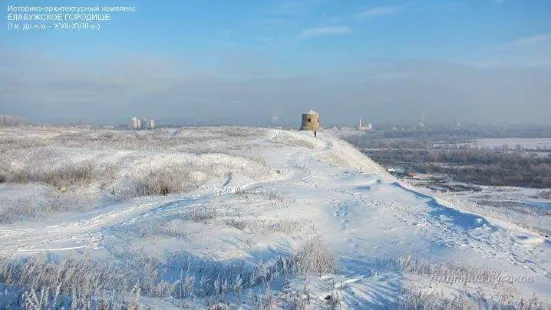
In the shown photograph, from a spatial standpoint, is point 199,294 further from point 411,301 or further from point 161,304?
point 411,301

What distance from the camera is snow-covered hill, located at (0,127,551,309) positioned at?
16.8 feet

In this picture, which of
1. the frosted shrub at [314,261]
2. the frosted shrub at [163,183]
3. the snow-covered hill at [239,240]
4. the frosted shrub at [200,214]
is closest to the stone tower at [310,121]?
the snow-covered hill at [239,240]

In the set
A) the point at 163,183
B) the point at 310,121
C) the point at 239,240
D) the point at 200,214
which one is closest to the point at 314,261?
the point at 239,240

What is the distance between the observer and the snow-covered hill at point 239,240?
5.13 m

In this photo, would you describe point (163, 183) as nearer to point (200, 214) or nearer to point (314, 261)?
point (200, 214)

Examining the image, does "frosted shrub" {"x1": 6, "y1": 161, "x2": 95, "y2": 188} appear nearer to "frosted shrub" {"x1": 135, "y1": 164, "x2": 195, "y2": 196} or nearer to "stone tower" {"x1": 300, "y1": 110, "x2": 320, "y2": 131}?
"frosted shrub" {"x1": 135, "y1": 164, "x2": 195, "y2": 196}

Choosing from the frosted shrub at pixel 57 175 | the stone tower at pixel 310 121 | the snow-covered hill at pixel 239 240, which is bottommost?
the snow-covered hill at pixel 239 240

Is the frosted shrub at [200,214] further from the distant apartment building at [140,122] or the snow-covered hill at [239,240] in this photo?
the distant apartment building at [140,122]

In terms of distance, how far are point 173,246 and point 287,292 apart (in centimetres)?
381

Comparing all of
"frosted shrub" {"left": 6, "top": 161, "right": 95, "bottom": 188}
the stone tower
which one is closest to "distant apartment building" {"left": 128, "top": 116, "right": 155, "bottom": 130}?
the stone tower

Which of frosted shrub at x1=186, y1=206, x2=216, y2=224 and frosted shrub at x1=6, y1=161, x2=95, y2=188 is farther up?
frosted shrub at x1=6, y1=161, x2=95, y2=188

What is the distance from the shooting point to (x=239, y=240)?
866cm

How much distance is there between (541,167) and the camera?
53.9 m

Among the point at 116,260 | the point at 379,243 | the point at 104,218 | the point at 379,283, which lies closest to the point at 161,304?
the point at 379,283
